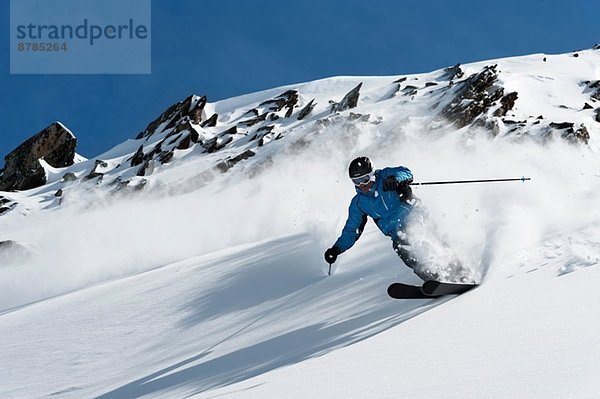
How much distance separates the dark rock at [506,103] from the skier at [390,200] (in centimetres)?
2965

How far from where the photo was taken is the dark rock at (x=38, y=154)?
182 feet

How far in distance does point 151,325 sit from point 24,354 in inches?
56.3

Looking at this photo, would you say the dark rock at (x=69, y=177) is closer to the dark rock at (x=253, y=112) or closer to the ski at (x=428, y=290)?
the dark rock at (x=253, y=112)

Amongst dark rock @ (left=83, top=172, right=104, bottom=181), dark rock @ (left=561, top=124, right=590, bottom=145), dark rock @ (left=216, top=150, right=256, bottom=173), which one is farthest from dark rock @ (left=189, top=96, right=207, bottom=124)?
dark rock @ (left=561, top=124, right=590, bottom=145)

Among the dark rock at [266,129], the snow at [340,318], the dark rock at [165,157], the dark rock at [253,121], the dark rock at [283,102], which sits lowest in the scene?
the snow at [340,318]

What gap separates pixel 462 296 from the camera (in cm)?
487

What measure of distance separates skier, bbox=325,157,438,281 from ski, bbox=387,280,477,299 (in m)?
0.40

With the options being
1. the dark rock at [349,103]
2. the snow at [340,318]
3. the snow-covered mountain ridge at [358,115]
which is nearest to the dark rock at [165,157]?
the snow-covered mountain ridge at [358,115]

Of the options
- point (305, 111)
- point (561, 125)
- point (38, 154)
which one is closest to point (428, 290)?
point (561, 125)

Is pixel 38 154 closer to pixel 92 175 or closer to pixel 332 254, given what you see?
pixel 92 175

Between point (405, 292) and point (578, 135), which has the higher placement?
point (578, 135)

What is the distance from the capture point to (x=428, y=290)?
4.98 metres

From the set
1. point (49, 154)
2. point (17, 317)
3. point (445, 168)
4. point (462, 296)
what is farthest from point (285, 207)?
point (49, 154)

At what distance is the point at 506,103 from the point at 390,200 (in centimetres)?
3199
